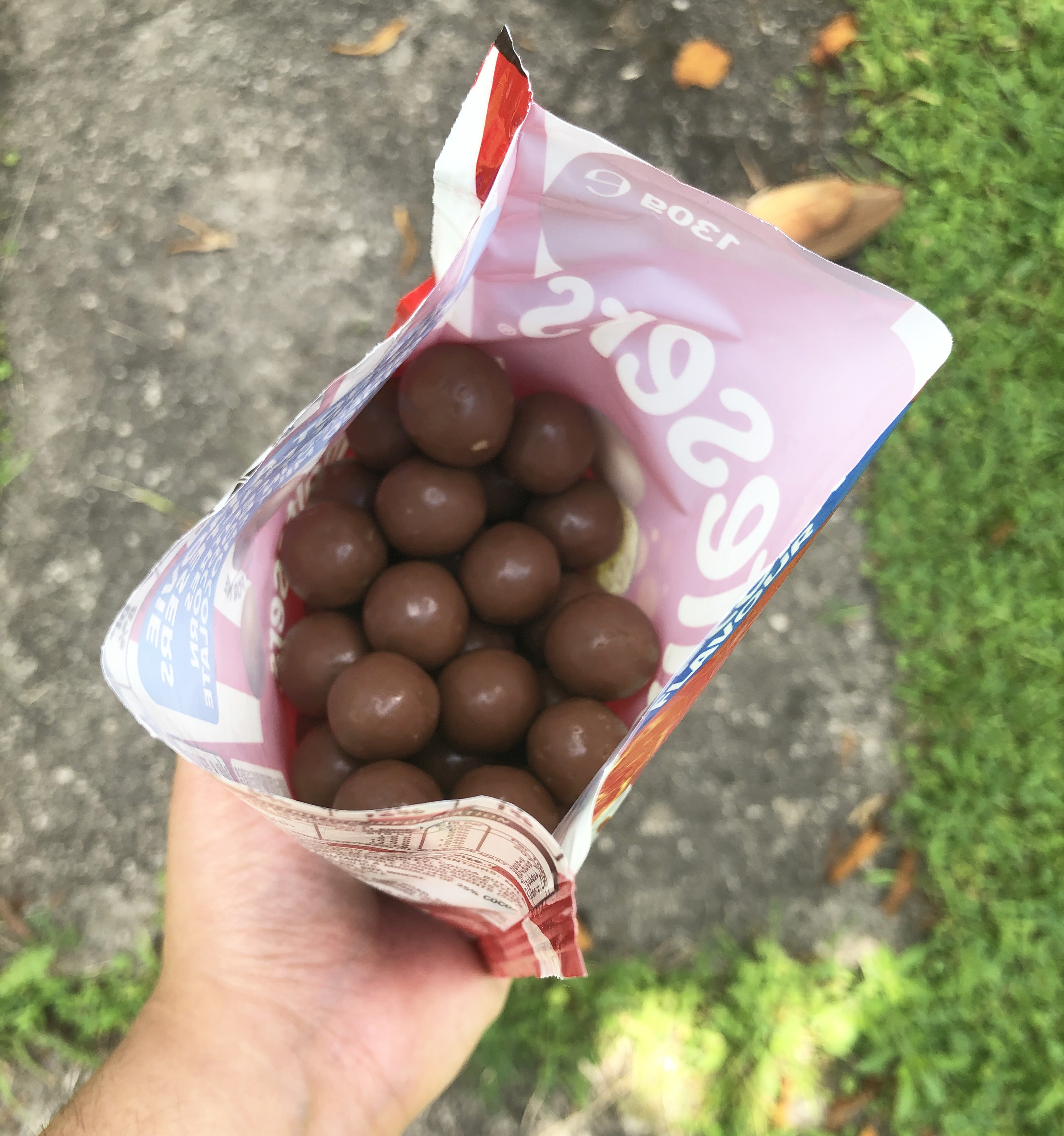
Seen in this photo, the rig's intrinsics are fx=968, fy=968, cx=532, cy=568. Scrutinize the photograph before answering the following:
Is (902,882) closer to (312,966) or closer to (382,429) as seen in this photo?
(312,966)

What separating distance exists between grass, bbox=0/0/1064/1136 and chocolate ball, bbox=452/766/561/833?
32.2 inches

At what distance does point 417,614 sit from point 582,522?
24 centimetres

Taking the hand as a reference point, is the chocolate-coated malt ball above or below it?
above

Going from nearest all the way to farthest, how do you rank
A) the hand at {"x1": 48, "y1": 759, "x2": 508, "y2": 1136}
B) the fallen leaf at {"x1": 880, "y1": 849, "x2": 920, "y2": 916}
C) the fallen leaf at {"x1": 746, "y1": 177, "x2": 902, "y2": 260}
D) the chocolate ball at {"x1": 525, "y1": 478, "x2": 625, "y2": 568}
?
the hand at {"x1": 48, "y1": 759, "x2": 508, "y2": 1136} < the chocolate ball at {"x1": 525, "y1": 478, "x2": 625, "y2": 568} < the fallen leaf at {"x1": 880, "y1": 849, "x2": 920, "y2": 916} < the fallen leaf at {"x1": 746, "y1": 177, "x2": 902, "y2": 260}

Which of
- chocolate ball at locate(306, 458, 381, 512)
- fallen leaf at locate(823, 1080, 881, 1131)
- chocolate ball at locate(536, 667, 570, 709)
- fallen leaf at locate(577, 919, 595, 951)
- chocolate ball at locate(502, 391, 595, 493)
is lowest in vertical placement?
fallen leaf at locate(823, 1080, 881, 1131)

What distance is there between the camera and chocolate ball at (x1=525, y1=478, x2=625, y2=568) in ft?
4.07

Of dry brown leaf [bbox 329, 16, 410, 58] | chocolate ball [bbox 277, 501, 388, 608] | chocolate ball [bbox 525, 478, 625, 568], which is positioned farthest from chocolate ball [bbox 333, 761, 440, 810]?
dry brown leaf [bbox 329, 16, 410, 58]

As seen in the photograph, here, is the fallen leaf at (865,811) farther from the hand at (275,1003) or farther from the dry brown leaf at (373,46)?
the dry brown leaf at (373,46)

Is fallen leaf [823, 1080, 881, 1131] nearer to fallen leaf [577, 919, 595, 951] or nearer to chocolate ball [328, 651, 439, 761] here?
fallen leaf [577, 919, 595, 951]

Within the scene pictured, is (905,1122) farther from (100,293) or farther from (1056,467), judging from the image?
(100,293)

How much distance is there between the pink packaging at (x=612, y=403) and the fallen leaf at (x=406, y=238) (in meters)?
0.89

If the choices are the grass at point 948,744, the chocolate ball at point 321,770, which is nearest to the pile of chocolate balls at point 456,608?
the chocolate ball at point 321,770

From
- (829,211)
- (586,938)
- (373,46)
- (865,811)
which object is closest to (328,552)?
(586,938)

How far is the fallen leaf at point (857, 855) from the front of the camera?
182 cm
